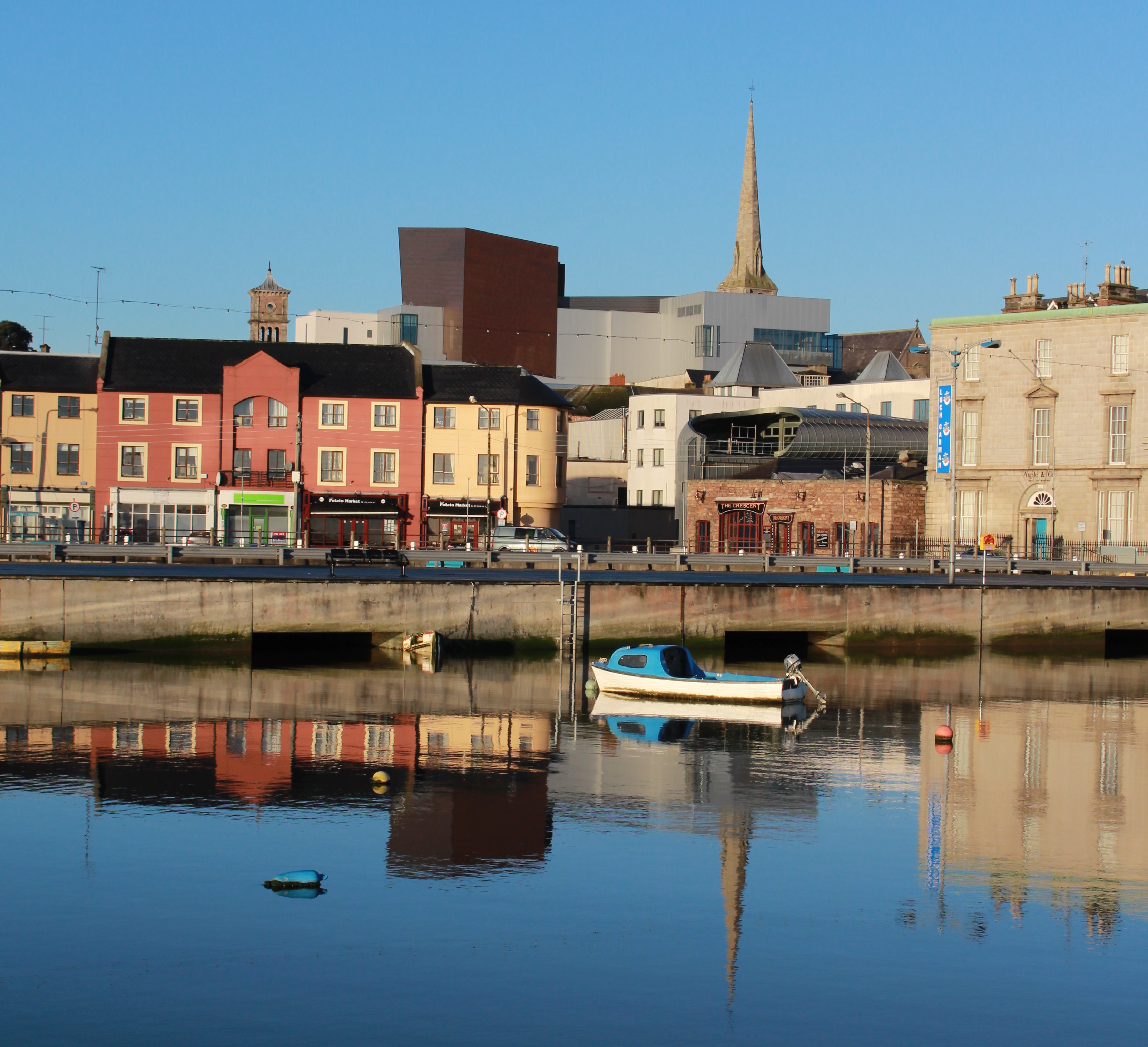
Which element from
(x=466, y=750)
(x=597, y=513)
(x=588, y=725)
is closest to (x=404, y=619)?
(x=588, y=725)

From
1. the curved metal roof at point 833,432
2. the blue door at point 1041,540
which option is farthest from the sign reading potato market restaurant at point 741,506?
the blue door at point 1041,540

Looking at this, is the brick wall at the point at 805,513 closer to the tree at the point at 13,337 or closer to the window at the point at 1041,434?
the window at the point at 1041,434

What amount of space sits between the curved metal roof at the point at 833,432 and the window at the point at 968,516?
456 inches

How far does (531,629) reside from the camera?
59.0 meters

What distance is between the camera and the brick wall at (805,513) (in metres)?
84.8

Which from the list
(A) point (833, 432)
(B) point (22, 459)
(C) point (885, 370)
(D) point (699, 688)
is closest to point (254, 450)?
(B) point (22, 459)

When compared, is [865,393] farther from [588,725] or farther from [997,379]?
[588,725]

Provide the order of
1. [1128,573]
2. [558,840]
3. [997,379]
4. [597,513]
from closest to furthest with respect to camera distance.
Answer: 1. [558,840]
2. [1128,573]
3. [997,379]
4. [597,513]

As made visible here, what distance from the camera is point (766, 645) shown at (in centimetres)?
6531

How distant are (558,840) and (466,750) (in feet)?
34.0

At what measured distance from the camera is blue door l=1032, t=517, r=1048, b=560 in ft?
257

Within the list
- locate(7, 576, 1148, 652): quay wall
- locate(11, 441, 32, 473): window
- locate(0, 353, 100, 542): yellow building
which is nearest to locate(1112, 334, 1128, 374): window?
locate(7, 576, 1148, 652): quay wall

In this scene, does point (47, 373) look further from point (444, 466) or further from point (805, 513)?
point (805, 513)

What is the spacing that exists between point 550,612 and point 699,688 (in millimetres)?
13967
